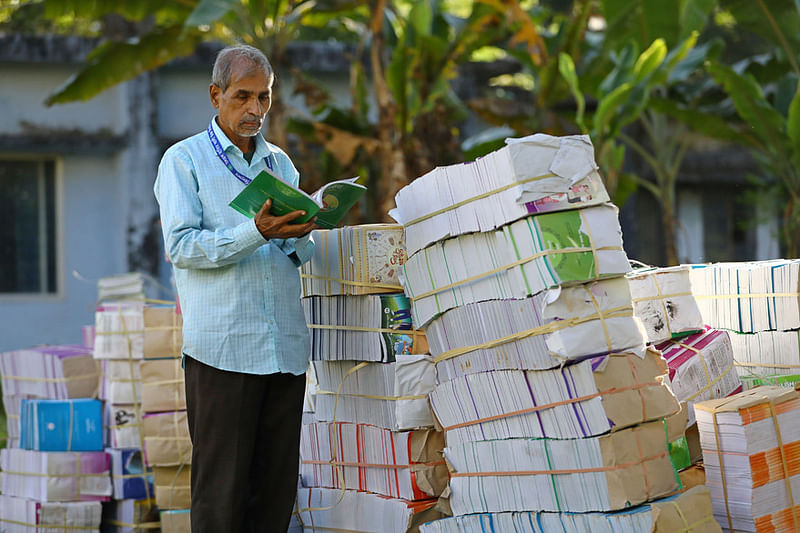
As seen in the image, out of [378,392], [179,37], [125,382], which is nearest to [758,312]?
[378,392]

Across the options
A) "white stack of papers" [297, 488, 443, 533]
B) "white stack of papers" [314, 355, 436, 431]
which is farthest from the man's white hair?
"white stack of papers" [297, 488, 443, 533]

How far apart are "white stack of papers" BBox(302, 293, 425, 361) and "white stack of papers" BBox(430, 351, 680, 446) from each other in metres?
0.26

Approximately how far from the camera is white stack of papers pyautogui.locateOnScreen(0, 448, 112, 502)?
4.36 meters

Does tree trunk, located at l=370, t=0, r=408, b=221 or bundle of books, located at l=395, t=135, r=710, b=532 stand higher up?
tree trunk, located at l=370, t=0, r=408, b=221

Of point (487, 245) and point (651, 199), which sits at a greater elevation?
point (651, 199)

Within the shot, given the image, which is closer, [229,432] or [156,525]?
[229,432]

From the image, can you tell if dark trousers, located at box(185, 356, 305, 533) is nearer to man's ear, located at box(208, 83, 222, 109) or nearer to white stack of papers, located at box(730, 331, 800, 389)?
man's ear, located at box(208, 83, 222, 109)

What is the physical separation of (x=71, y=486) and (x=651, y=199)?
7691 millimetres

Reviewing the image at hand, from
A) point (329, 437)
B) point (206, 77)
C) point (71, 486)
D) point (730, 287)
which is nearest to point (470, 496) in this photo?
point (329, 437)

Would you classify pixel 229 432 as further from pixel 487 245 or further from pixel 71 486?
pixel 71 486

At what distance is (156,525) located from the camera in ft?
14.1

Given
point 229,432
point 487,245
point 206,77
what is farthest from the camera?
point 206,77

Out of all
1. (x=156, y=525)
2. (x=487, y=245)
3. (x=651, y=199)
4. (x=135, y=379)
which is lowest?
(x=156, y=525)

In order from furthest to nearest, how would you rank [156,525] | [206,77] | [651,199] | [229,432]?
1. [651,199]
2. [206,77]
3. [156,525]
4. [229,432]
